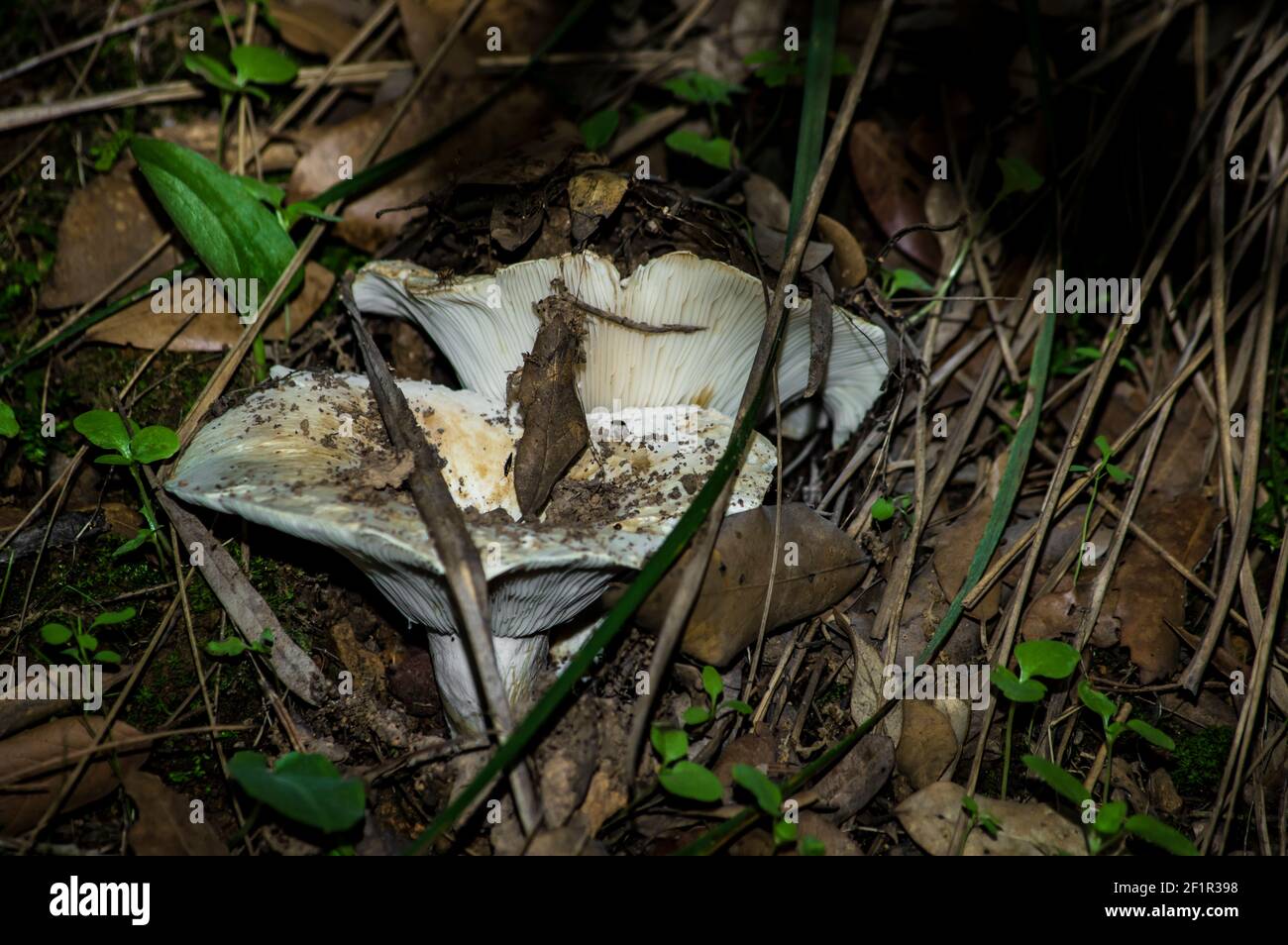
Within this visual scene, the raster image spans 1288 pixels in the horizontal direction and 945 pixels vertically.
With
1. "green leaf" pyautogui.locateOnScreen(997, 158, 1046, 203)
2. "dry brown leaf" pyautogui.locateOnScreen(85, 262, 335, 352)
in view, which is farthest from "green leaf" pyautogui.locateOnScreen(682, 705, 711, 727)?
"green leaf" pyautogui.locateOnScreen(997, 158, 1046, 203)

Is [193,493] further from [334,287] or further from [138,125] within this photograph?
[138,125]

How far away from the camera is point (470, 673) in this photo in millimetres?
2885

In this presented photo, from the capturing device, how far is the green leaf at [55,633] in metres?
2.91

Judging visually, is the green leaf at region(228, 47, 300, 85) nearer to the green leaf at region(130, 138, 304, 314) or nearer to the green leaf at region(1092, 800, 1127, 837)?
the green leaf at region(130, 138, 304, 314)

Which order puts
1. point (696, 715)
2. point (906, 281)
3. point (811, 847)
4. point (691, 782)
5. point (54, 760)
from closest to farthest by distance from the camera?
point (811, 847) < point (691, 782) < point (54, 760) < point (696, 715) < point (906, 281)

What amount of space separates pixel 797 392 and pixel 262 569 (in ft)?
7.87

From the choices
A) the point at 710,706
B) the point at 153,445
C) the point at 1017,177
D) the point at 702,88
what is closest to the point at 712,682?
the point at 710,706

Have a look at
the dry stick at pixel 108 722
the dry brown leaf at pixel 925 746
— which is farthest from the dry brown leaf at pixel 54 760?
the dry brown leaf at pixel 925 746

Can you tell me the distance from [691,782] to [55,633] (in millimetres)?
2289

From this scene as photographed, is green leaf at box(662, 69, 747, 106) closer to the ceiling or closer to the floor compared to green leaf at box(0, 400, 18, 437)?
closer to the ceiling

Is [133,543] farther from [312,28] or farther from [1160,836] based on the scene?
[1160,836]

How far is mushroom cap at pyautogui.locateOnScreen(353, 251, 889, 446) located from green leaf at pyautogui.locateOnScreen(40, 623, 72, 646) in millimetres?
1667

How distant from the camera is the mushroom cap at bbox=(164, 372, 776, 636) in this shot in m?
2.45

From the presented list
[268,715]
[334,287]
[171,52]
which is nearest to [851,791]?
[268,715]
